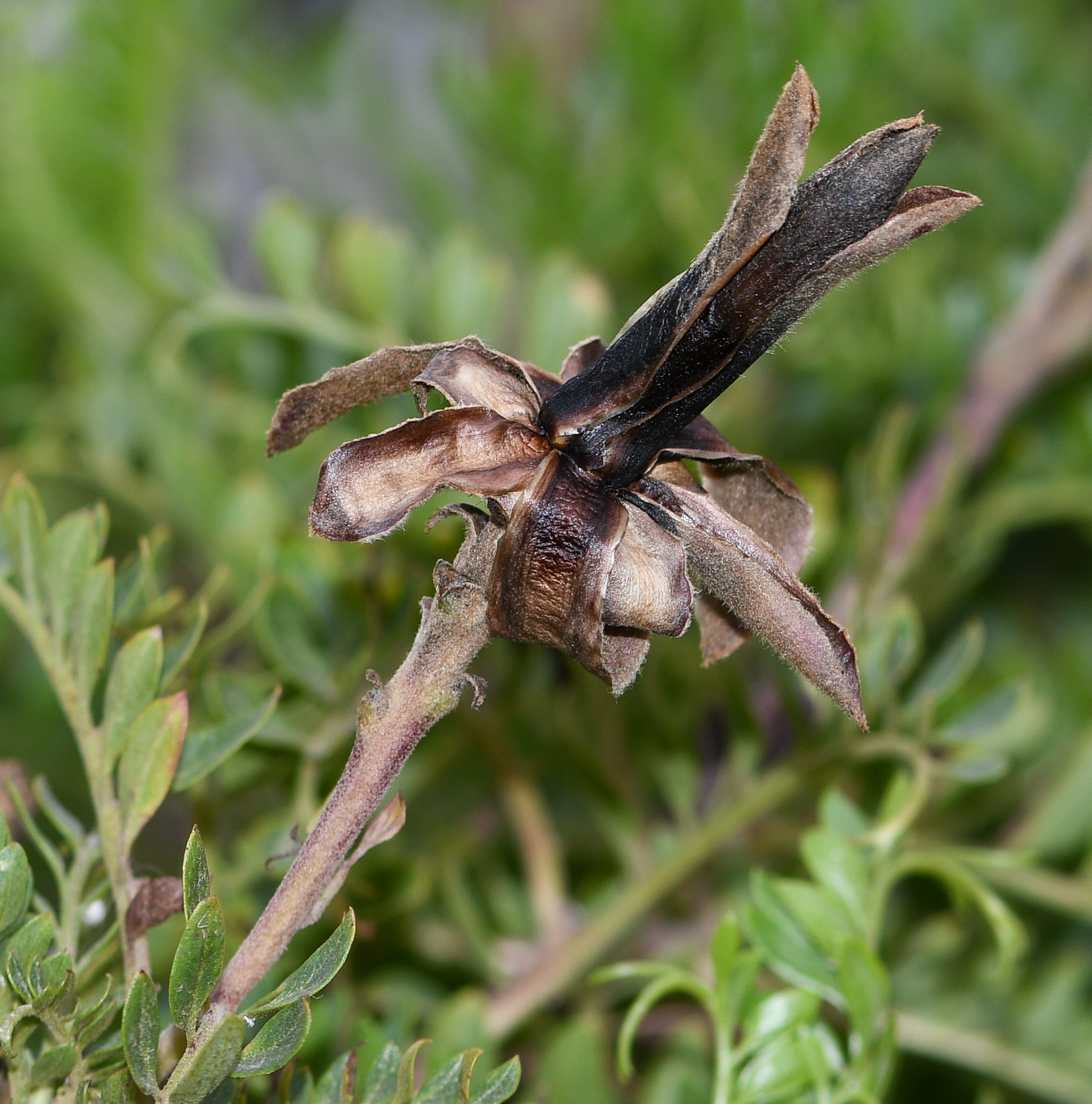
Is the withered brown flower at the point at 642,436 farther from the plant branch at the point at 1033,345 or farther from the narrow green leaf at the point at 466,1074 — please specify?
the plant branch at the point at 1033,345

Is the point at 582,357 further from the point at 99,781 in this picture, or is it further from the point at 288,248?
the point at 288,248

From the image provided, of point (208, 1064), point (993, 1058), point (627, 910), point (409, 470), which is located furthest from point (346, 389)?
point (993, 1058)

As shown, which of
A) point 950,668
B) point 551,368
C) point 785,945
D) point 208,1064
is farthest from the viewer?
point 551,368

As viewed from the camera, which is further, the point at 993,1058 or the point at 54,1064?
the point at 993,1058

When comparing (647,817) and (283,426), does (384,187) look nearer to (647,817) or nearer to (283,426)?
(647,817)

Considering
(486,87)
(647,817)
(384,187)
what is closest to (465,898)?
(647,817)

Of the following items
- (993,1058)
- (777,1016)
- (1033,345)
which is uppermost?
(1033,345)

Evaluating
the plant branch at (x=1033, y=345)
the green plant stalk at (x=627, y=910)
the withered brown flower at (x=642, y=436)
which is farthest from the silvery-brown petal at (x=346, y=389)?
the plant branch at (x=1033, y=345)
